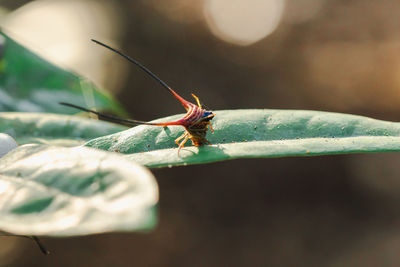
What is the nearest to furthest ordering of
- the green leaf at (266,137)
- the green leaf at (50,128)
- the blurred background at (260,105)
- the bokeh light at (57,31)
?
the green leaf at (266,137) < the green leaf at (50,128) < the bokeh light at (57,31) < the blurred background at (260,105)

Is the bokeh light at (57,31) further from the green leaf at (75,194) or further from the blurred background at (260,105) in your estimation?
the blurred background at (260,105)

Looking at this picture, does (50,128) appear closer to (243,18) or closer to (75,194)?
(75,194)

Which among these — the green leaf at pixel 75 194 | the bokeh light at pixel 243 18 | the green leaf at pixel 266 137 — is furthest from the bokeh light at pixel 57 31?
the bokeh light at pixel 243 18

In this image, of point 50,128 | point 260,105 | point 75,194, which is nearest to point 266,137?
point 75,194

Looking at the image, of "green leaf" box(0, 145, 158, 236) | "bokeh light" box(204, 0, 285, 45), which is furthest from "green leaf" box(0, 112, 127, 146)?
"bokeh light" box(204, 0, 285, 45)

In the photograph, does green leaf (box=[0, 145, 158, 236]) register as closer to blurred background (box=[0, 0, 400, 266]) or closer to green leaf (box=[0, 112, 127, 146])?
green leaf (box=[0, 112, 127, 146])

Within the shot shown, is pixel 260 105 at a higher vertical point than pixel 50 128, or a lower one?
higher
